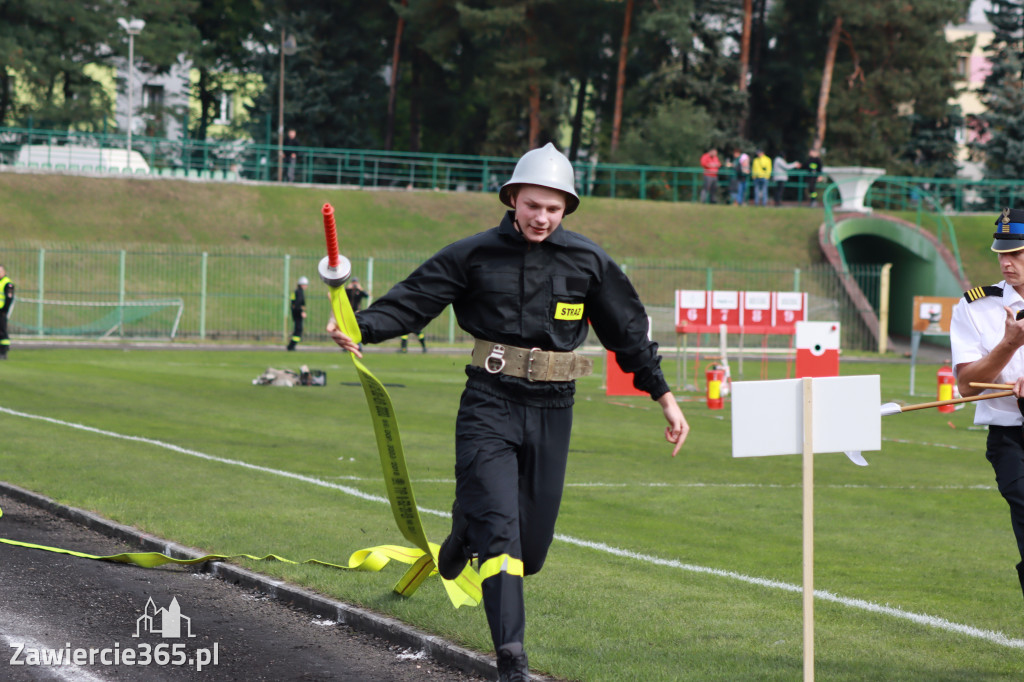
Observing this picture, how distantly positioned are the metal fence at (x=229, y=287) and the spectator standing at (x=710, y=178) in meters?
7.42

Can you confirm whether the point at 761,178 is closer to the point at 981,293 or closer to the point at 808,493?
the point at 981,293

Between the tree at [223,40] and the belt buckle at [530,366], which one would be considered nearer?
the belt buckle at [530,366]

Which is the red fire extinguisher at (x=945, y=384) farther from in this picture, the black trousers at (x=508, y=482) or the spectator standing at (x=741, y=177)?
the spectator standing at (x=741, y=177)

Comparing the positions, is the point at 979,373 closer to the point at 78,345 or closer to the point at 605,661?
the point at 605,661

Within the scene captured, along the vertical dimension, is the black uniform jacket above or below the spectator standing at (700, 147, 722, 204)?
below

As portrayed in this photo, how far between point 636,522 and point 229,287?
105 ft

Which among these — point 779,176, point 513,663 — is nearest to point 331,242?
point 513,663

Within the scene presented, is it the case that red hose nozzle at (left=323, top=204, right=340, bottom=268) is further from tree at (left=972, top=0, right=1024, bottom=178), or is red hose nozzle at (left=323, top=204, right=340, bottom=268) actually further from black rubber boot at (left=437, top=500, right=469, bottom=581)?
tree at (left=972, top=0, right=1024, bottom=178)

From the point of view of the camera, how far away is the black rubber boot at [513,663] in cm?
505

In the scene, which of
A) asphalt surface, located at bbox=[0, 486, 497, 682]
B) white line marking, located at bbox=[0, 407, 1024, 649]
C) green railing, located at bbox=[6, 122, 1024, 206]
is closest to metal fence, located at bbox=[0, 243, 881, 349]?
green railing, located at bbox=[6, 122, 1024, 206]

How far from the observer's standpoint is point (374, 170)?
5416cm

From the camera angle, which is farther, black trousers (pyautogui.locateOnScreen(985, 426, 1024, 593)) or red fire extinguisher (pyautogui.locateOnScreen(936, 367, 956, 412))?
red fire extinguisher (pyautogui.locateOnScreen(936, 367, 956, 412))

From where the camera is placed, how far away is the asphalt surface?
5.76 metres

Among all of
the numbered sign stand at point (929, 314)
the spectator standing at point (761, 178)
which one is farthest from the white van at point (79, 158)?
the numbered sign stand at point (929, 314)
